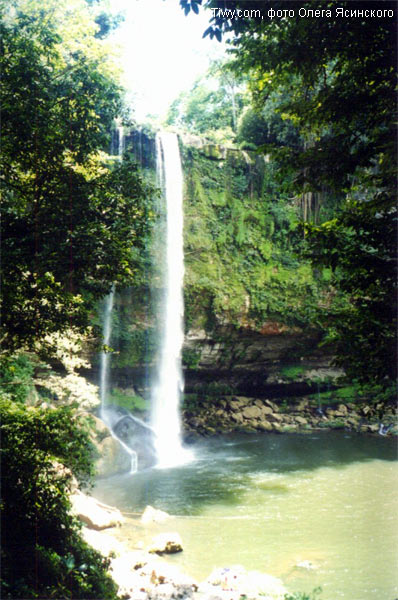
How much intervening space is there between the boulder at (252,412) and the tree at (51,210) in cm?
1343

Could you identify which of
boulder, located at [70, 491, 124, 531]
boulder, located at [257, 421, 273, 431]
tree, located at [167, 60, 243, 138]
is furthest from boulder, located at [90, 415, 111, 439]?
tree, located at [167, 60, 243, 138]

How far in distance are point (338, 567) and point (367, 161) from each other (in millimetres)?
6084

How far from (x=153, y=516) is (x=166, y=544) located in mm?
1580

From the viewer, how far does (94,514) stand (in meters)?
8.14

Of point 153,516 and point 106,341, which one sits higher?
point 106,341

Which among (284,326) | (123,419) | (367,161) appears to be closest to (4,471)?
(367,161)

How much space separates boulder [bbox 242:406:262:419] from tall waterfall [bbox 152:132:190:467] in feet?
9.38

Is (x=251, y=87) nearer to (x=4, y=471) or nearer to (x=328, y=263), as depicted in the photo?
(x=328, y=263)

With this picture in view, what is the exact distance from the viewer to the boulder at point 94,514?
25.9ft

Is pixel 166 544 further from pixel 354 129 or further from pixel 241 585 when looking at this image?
pixel 354 129

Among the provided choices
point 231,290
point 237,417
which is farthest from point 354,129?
point 237,417

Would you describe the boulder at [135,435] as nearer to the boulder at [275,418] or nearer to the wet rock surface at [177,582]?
the boulder at [275,418]

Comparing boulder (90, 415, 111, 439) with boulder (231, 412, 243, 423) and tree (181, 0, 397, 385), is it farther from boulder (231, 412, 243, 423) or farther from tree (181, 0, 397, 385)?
tree (181, 0, 397, 385)

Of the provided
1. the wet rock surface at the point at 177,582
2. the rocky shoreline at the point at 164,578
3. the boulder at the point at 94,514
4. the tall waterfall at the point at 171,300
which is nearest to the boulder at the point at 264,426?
the tall waterfall at the point at 171,300
